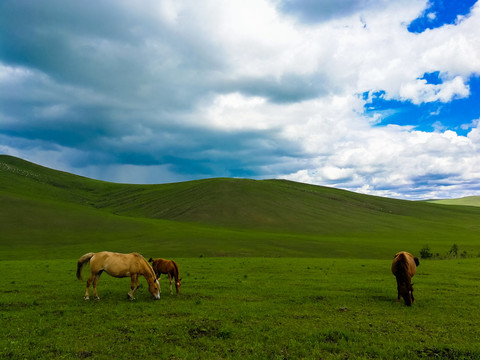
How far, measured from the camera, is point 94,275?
1638 centimetres

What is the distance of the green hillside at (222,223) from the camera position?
64938mm

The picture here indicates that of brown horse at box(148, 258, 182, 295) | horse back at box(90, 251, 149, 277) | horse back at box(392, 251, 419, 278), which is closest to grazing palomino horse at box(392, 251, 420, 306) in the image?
horse back at box(392, 251, 419, 278)

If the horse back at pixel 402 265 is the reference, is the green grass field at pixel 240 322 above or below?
below

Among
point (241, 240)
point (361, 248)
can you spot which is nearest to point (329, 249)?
point (361, 248)

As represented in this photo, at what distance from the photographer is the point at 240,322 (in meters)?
13.0

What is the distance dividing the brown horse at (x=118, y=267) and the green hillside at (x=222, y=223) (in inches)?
1514

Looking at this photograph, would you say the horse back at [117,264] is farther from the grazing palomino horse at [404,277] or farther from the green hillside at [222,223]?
the green hillside at [222,223]

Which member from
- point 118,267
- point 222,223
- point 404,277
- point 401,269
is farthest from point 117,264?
point 222,223

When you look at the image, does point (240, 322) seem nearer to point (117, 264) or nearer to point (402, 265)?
point (117, 264)

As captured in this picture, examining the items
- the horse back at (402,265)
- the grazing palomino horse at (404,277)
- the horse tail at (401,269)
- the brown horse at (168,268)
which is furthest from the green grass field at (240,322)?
the horse back at (402,265)

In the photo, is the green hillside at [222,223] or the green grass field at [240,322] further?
the green hillside at [222,223]

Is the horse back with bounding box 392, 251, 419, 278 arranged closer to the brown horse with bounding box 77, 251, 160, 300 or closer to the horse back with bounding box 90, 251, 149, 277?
the brown horse with bounding box 77, 251, 160, 300

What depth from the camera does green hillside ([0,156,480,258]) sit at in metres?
64.9

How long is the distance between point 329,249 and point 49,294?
54653 millimetres
